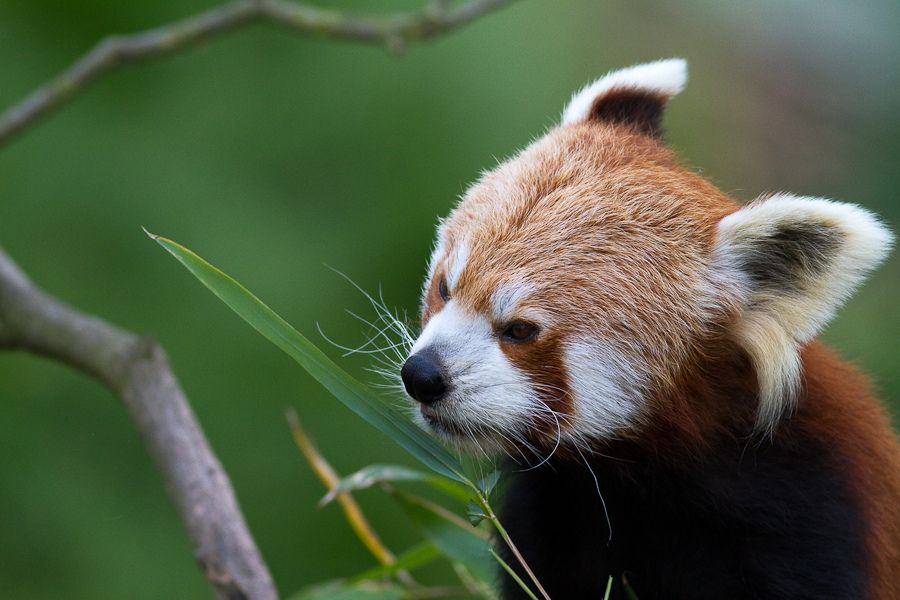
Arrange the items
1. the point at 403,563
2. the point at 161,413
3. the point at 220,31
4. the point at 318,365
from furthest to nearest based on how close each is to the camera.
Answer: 1. the point at 220,31
2. the point at 403,563
3. the point at 161,413
4. the point at 318,365

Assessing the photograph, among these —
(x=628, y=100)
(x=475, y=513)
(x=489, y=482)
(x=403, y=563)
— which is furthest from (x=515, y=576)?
(x=628, y=100)

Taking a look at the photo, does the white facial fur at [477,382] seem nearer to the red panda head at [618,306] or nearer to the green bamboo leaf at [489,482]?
the red panda head at [618,306]

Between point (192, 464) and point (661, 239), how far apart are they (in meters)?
1.01

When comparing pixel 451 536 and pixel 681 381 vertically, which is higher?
pixel 681 381

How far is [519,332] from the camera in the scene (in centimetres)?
179

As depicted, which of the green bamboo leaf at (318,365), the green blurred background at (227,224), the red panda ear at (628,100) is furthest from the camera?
the green blurred background at (227,224)

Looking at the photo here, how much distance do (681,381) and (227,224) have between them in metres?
2.83

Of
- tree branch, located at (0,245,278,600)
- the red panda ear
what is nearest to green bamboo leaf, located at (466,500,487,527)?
tree branch, located at (0,245,278,600)

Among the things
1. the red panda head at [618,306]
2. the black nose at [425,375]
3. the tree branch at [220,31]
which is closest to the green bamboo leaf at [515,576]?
the red panda head at [618,306]

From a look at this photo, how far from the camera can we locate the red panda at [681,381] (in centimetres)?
175

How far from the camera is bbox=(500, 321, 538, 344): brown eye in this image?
1.78 m

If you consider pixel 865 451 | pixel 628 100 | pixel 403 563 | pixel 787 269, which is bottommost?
pixel 403 563

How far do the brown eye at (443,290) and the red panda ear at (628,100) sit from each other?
545 mm

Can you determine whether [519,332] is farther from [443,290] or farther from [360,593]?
[360,593]
